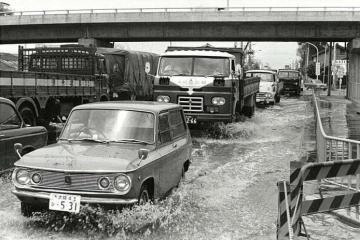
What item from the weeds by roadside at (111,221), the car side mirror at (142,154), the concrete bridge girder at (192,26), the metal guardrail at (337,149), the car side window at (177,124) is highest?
the concrete bridge girder at (192,26)

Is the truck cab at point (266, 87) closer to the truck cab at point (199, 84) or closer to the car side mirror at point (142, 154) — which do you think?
the truck cab at point (199, 84)

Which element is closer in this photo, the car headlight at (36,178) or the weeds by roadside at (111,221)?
the weeds by roadside at (111,221)

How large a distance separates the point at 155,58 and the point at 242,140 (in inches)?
539

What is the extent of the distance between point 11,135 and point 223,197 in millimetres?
3516

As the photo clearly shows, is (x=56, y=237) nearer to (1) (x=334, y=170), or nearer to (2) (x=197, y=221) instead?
(2) (x=197, y=221)

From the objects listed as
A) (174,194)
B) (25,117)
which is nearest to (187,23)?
(25,117)

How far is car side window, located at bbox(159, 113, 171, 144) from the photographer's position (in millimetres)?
7035

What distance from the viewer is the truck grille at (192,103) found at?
14828 millimetres

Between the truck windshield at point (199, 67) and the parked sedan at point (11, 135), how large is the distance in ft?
23.1

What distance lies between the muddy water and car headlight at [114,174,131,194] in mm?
344

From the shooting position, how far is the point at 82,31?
42969 mm

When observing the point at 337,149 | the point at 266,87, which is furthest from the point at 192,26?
the point at 337,149

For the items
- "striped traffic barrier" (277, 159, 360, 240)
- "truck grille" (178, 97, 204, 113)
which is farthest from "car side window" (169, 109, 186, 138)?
"truck grille" (178, 97, 204, 113)

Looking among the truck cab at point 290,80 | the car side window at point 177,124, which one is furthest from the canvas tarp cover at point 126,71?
A: the truck cab at point 290,80
